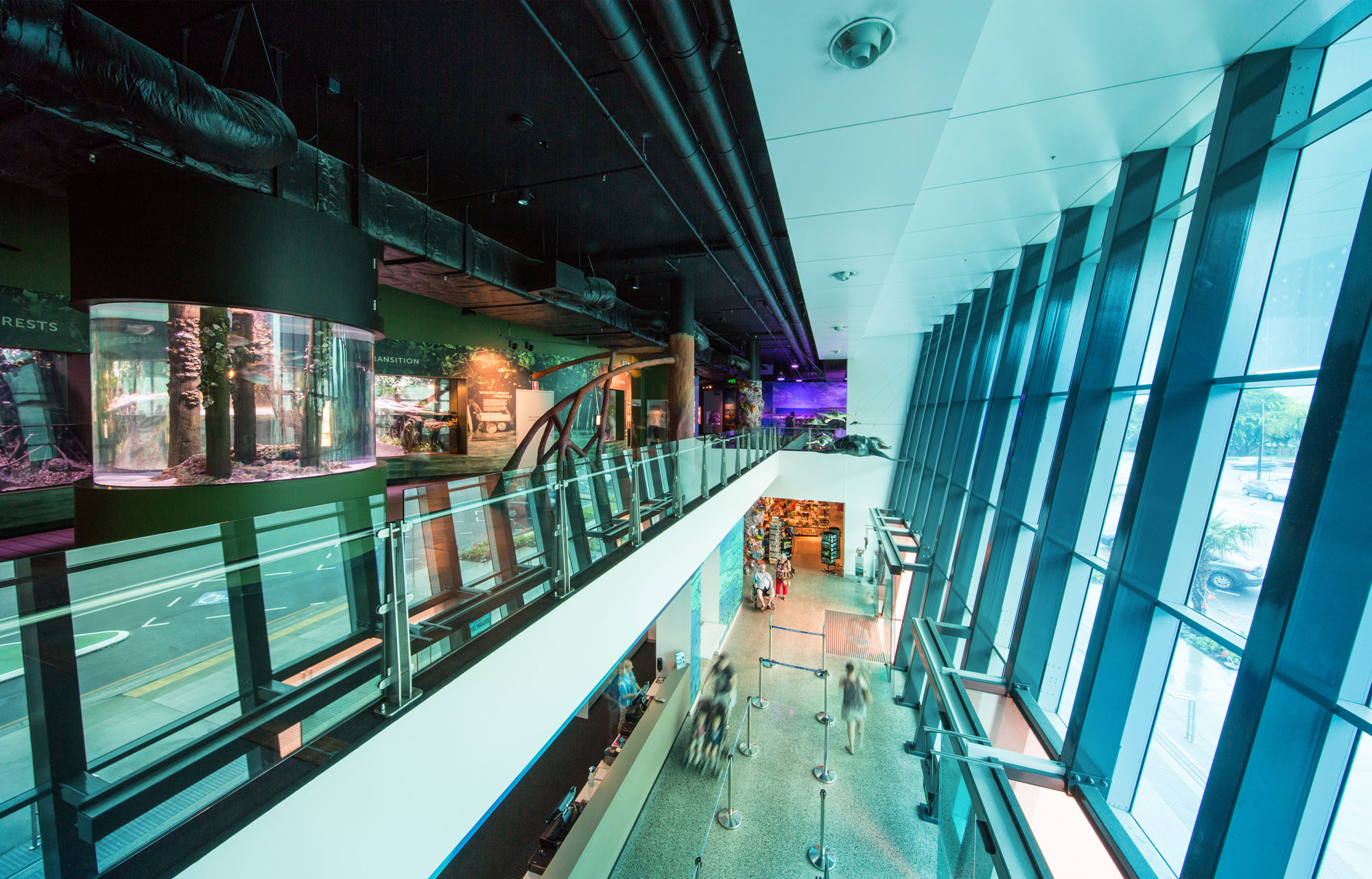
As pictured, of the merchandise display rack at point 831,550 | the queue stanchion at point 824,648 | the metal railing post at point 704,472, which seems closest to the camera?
the metal railing post at point 704,472

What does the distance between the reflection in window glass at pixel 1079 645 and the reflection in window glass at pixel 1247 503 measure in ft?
4.29

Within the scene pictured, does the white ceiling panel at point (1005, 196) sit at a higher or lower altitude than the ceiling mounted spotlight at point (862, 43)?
higher

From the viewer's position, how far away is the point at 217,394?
3.97 metres

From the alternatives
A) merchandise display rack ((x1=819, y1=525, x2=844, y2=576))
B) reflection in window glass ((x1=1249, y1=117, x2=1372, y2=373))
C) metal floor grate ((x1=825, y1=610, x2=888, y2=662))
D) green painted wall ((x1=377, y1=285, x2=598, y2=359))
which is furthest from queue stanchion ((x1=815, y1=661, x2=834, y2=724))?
green painted wall ((x1=377, y1=285, x2=598, y2=359))

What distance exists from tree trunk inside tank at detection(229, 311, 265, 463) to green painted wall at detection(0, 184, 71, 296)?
8.13 feet

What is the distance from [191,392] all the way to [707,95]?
4.75m

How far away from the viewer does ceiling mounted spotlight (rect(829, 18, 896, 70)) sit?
2.62 metres

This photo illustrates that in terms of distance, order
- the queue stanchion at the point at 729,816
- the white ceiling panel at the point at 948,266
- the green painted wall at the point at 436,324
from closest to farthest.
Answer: the queue stanchion at the point at 729,816, the white ceiling panel at the point at 948,266, the green painted wall at the point at 436,324

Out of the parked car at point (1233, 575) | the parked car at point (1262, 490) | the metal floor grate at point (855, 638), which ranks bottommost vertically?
the metal floor grate at point (855, 638)

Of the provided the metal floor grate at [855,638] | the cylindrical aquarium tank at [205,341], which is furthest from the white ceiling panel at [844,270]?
the metal floor grate at [855,638]

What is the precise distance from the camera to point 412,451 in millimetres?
9602

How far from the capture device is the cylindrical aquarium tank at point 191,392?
12.8 feet

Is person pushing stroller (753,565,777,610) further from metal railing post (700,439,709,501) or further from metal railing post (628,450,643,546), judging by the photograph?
metal railing post (628,450,643,546)

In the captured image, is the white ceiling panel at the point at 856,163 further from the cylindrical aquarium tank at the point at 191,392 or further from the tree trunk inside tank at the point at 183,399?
the tree trunk inside tank at the point at 183,399
